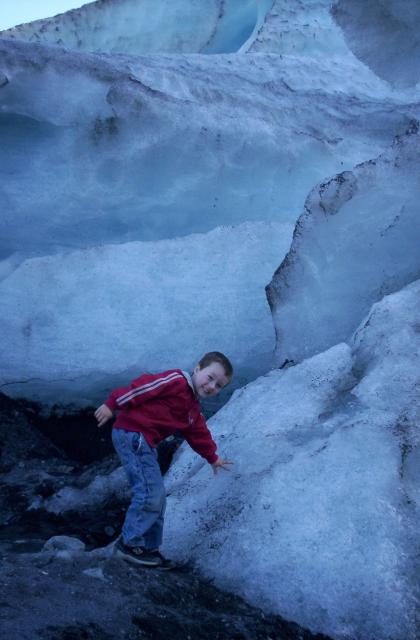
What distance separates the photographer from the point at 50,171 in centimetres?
405

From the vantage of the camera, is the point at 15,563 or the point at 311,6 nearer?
the point at 15,563

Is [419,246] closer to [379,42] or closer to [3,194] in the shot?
[3,194]

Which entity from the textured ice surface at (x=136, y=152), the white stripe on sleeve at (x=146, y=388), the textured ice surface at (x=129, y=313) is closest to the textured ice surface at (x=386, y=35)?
the textured ice surface at (x=136, y=152)

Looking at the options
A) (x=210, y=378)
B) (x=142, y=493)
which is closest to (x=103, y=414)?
(x=142, y=493)

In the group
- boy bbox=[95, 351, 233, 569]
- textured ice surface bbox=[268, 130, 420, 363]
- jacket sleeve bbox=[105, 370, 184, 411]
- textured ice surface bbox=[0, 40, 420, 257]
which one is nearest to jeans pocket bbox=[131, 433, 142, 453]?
boy bbox=[95, 351, 233, 569]

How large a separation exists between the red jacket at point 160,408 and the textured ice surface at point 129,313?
1436 millimetres

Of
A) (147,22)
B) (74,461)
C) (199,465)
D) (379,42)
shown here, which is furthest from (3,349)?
(147,22)

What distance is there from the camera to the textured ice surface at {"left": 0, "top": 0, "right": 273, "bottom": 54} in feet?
20.9

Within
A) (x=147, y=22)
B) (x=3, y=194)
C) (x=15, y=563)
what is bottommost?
(x=15, y=563)

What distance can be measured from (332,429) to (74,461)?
1744mm

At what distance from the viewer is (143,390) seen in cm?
230

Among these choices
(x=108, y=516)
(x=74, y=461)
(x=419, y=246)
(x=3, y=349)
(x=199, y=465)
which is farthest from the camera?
(x=3, y=349)

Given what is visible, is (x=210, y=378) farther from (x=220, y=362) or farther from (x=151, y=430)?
(x=151, y=430)

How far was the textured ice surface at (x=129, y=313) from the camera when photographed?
3846 mm
